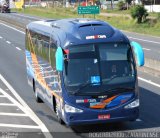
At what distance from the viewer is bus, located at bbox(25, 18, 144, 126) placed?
1293cm

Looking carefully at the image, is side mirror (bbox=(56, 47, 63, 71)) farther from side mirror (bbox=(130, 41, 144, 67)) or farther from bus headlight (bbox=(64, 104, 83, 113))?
side mirror (bbox=(130, 41, 144, 67))

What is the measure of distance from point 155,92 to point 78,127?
618cm

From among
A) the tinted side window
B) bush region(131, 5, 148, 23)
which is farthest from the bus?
bush region(131, 5, 148, 23)

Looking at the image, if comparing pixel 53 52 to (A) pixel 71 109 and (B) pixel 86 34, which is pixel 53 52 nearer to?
(B) pixel 86 34

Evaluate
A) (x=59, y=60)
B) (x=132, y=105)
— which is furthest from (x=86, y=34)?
(x=132, y=105)

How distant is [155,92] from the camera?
19.2 metres

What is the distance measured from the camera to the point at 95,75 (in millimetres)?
13125

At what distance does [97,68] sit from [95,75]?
0.67 feet

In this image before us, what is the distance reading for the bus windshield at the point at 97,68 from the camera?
13047 millimetres

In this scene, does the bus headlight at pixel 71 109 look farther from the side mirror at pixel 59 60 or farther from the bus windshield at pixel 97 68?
the side mirror at pixel 59 60

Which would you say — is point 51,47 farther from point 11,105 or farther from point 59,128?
point 11,105

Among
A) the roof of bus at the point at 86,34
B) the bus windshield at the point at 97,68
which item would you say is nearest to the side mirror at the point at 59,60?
the bus windshield at the point at 97,68

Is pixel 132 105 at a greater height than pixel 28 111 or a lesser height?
greater

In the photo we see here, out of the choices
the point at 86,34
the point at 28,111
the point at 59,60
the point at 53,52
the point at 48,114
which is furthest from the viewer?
the point at 28,111
